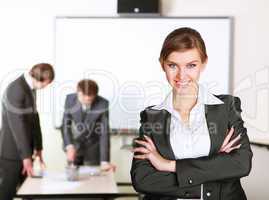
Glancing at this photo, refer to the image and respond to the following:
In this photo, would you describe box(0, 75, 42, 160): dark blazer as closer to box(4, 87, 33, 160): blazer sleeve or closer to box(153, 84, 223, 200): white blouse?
box(4, 87, 33, 160): blazer sleeve

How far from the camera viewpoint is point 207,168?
1930 mm

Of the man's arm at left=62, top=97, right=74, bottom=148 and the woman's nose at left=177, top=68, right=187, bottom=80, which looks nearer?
the woman's nose at left=177, top=68, right=187, bottom=80

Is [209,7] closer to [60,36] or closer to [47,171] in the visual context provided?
[60,36]

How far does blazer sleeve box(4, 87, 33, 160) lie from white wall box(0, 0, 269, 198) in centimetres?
12

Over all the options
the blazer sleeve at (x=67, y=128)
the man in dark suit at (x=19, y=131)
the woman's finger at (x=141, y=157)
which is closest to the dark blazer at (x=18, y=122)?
the man in dark suit at (x=19, y=131)

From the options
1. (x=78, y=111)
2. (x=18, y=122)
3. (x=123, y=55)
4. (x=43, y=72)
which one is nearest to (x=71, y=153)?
(x=78, y=111)

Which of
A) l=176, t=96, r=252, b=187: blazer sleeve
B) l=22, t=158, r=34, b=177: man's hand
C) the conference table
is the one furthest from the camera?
l=22, t=158, r=34, b=177: man's hand

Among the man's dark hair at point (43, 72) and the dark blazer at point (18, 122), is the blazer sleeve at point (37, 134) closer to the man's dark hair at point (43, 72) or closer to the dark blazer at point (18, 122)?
the dark blazer at point (18, 122)

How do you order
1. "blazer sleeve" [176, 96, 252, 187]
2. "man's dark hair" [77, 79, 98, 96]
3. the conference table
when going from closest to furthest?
1. "blazer sleeve" [176, 96, 252, 187]
2. the conference table
3. "man's dark hair" [77, 79, 98, 96]

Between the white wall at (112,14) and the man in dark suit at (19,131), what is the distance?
0.07 m

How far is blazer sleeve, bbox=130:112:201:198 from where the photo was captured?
194 centimetres

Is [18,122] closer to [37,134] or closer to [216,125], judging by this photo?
[37,134]

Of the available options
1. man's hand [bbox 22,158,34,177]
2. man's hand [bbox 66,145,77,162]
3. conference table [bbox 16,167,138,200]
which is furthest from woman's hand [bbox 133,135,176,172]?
man's hand [bbox 22,158,34,177]

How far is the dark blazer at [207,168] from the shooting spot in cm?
193
